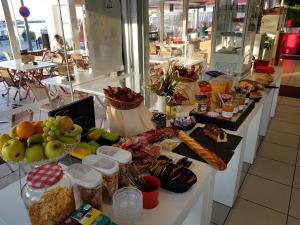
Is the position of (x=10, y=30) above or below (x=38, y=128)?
above

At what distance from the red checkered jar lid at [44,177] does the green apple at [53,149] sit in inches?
2.4

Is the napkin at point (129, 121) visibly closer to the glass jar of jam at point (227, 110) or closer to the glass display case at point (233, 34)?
the glass jar of jam at point (227, 110)

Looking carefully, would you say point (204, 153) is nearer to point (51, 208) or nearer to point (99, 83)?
point (51, 208)

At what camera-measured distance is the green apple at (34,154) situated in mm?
792

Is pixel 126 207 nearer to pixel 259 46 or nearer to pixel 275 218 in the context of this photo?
pixel 275 218

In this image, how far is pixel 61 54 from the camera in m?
4.98

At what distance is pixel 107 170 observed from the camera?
2.54 ft

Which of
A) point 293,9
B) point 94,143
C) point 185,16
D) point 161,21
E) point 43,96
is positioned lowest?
point 43,96

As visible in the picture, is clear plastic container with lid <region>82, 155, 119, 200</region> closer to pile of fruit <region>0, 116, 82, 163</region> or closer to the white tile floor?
pile of fruit <region>0, 116, 82, 163</region>

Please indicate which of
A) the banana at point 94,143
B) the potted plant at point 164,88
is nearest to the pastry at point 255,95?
the potted plant at point 164,88

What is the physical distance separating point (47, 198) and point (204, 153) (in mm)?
685

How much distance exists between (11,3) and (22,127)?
430 centimetres

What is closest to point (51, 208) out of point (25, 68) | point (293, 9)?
point (25, 68)

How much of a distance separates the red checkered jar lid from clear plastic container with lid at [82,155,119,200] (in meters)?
0.11
